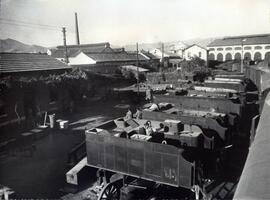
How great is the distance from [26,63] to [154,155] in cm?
1518

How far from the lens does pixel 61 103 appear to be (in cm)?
2098

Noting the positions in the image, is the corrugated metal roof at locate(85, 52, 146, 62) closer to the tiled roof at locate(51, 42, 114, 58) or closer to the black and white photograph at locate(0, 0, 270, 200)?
the tiled roof at locate(51, 42, 114, 58)

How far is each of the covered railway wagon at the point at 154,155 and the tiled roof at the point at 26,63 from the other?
10.9 meters

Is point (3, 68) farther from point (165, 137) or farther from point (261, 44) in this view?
point (261, 44)

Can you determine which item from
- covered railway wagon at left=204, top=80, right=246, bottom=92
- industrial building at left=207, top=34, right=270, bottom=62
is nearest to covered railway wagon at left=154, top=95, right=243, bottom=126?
covered railway wagon at left=204, top=80, right=246, bottom=92

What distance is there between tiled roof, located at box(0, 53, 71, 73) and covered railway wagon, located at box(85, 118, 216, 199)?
1087 cm

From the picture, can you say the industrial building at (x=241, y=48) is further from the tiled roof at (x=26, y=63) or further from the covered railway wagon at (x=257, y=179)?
the covered railway wagon at (x=257, y=179)

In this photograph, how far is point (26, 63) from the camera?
19.5m

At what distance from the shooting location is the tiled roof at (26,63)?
17758mm

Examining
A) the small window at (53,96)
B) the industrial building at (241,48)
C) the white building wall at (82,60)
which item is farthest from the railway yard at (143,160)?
the industrial building at (241,48)

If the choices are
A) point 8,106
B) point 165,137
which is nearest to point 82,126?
point 8,106

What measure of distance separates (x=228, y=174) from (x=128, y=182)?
428cm

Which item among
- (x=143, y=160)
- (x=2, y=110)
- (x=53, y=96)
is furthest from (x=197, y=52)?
(x=143, y=160)

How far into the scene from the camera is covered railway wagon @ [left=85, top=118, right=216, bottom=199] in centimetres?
752
